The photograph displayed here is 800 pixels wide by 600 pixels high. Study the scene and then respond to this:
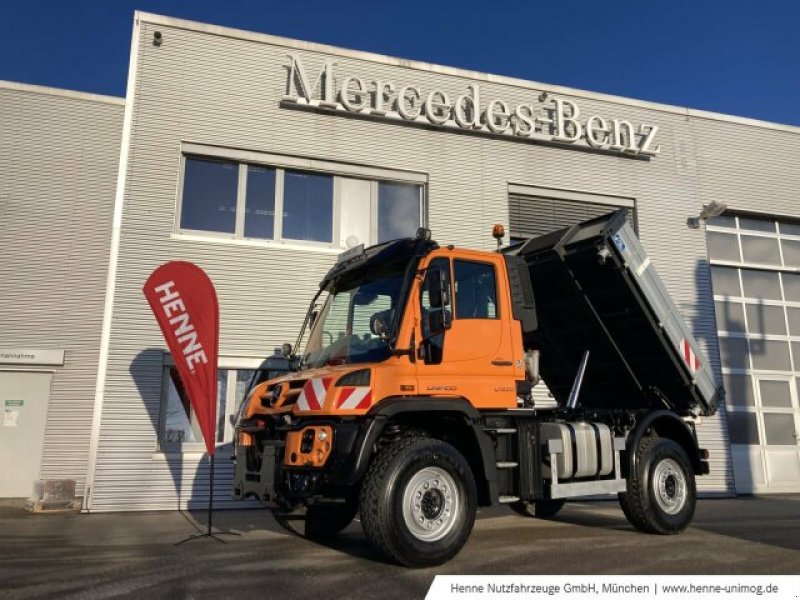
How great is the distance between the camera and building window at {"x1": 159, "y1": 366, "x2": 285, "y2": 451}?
1077 centimetres

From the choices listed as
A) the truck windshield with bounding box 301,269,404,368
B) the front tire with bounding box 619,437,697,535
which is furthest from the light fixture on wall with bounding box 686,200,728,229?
the truck windshield with bounding box 301,269,404,368

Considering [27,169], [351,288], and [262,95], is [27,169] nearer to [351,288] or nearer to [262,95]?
[262,95]

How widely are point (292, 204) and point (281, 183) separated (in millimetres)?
417

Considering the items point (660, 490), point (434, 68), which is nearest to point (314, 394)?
point (660, 490)

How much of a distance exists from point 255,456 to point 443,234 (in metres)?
7.23

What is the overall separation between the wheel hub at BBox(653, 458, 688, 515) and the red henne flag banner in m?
4.96

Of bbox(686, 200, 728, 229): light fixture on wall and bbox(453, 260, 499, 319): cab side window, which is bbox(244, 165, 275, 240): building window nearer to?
bbox(453, 260, 499, 319): cab side window

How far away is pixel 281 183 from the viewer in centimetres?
1216

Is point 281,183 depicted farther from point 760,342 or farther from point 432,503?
point 760,342

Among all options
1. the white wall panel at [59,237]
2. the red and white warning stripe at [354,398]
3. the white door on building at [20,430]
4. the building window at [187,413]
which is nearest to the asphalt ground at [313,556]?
the red and white warning stripe at [354,398]

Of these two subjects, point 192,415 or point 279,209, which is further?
point 279,209

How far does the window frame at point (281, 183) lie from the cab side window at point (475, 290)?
234 inches

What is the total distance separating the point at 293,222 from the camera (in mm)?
12148

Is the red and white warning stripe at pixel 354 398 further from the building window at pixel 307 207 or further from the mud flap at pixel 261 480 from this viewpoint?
the building window at pixel 307 207
